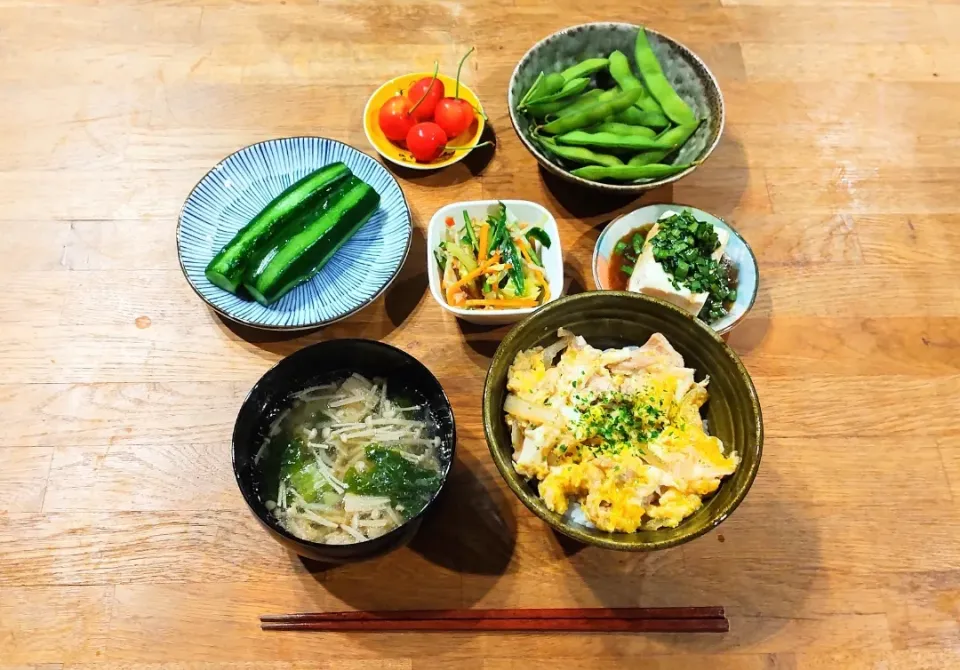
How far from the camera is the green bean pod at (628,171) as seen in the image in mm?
1918

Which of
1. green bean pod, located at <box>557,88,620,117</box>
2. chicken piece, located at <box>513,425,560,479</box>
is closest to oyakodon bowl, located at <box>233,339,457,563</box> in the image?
chicken piece, located at <box>513,425,560,479</box>

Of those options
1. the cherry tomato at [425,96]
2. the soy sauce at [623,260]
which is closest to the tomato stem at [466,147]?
the cherry tomato at [425,96]

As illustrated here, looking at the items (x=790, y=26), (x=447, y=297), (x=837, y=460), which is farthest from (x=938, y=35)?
(x=447, y=297)

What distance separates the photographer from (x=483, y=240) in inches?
71.2

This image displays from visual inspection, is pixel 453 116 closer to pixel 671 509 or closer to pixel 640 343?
pixel 640 343

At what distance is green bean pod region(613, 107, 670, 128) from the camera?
2.07 metres

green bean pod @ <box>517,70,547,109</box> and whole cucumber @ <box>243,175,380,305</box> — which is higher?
green bean pod @ <box>517,70,547,109</box>

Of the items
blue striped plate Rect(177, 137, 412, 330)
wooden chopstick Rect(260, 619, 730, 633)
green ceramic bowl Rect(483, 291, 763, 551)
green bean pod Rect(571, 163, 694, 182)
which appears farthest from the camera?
green bean pod Rect(571, 163, 694, 182)

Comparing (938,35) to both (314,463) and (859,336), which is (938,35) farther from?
(314,463)

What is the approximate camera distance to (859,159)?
222 centimetres

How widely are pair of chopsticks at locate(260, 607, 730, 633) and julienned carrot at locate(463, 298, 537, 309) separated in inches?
29.7

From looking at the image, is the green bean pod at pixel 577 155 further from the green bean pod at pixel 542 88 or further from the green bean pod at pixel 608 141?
the green bean pod at pixel 542 88

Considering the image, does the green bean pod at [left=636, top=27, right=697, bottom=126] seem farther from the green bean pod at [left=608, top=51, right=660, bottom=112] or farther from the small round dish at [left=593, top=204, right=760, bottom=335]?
the small round dish at [left=593, top=204, right=760, bottom=335]

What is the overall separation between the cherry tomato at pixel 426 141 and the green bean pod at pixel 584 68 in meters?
0.44
